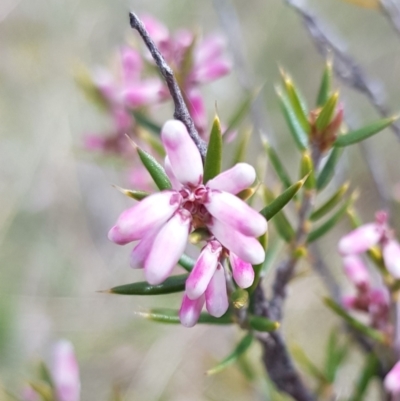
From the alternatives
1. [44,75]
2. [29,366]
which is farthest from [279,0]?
[29,366]

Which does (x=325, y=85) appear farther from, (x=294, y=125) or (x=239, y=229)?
(x=239, y=229)

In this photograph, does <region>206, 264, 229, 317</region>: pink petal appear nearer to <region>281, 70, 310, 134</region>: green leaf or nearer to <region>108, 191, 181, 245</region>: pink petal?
<region>108, 191, 181, 245</region>: pink petal

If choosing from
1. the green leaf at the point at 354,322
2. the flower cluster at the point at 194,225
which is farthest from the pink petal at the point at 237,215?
the green leaf at the point at 354,322

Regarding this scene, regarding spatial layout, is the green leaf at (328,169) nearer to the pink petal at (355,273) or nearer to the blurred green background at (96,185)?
the pink petal at (355,273)

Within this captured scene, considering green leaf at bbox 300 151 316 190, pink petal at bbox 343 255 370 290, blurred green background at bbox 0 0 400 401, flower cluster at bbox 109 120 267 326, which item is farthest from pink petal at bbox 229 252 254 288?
blurred green background at bbox 0 0 400 401

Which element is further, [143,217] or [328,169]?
[328,169]

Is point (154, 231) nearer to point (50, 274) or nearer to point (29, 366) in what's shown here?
point (29, 366)

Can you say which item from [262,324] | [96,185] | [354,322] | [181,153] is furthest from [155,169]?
[96,185]
